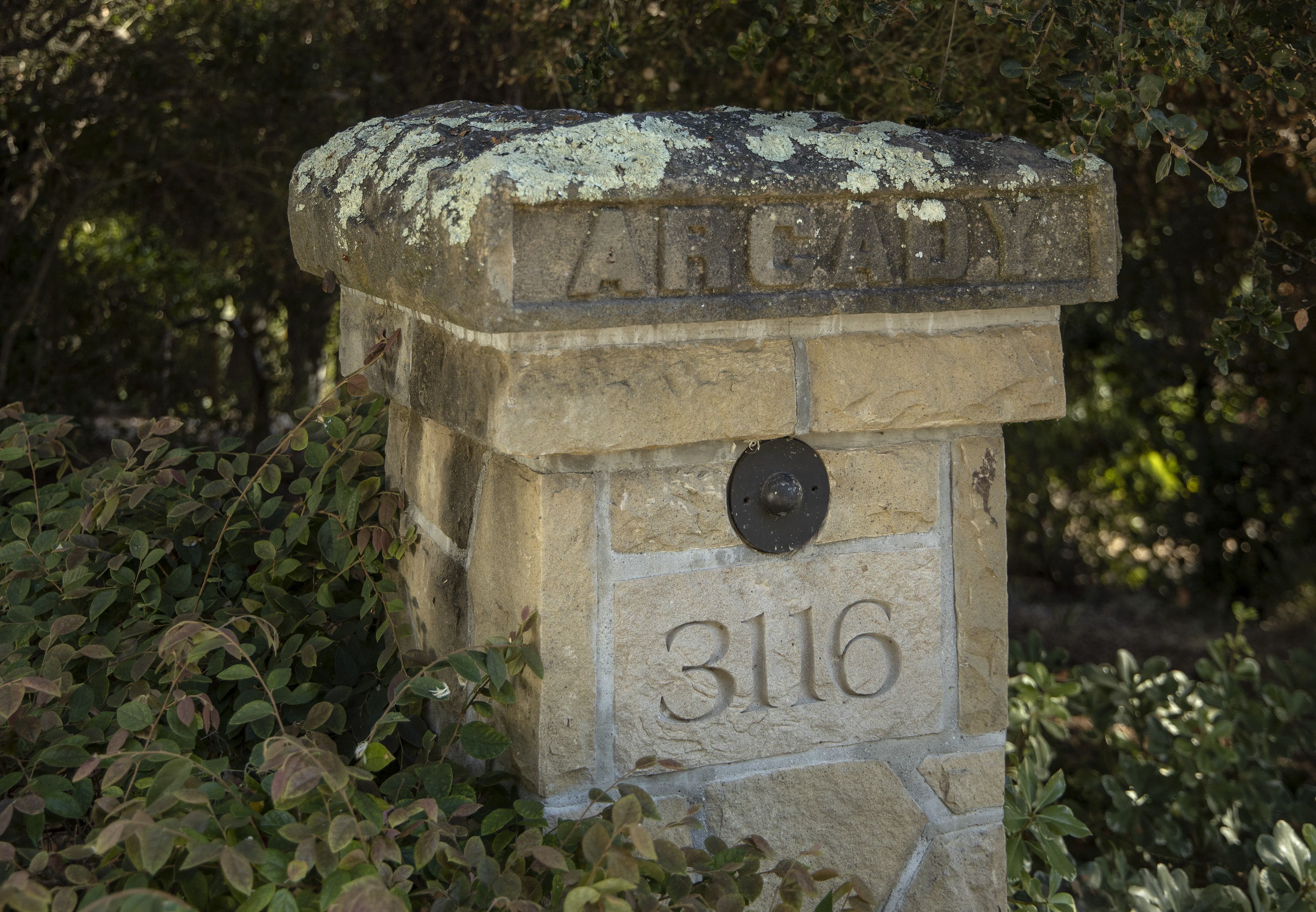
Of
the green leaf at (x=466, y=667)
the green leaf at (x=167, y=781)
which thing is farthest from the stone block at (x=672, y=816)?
the green leaf at (x=167, y=781)

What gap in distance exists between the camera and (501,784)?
139 centimetres

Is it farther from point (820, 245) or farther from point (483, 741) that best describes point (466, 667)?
point (820, 245)

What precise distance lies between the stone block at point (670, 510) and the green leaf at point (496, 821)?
0.31 m

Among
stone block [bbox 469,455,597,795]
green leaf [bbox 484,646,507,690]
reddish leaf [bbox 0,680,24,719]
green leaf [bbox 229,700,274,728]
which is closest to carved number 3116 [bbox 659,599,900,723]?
stone block [bbox 469,455,597,795]

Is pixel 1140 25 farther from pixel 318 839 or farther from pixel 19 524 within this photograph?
pixel 19 524

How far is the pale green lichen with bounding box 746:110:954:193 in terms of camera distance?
4.25ft

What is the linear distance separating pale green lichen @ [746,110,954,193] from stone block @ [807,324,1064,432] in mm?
182

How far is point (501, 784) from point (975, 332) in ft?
2.58

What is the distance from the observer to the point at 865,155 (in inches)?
52.0

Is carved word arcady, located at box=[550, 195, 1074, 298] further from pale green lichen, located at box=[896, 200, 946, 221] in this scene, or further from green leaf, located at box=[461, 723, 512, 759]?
green leaf, located at box=[461, 723, 512, 759]

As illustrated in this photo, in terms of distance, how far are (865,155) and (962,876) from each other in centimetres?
92

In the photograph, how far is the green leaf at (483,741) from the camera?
129cm

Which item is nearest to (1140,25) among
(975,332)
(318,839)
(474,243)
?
(975,332)

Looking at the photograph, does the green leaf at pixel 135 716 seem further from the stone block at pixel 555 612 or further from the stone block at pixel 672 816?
the stone block at pixel 672 816
